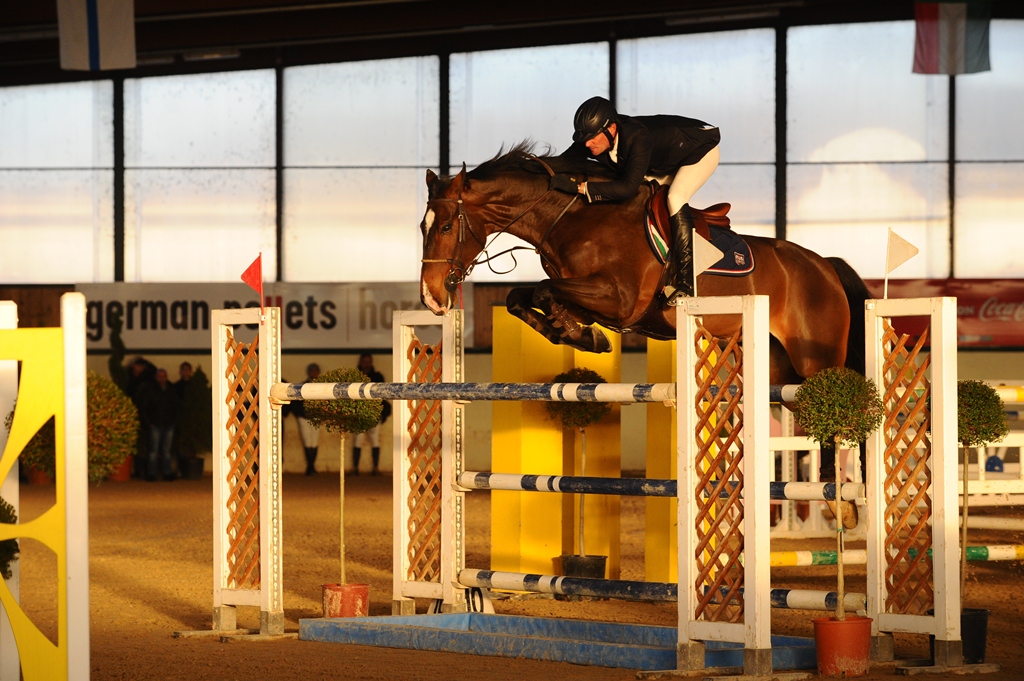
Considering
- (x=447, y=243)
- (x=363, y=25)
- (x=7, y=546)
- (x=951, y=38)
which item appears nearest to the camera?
(x=7, y=546)

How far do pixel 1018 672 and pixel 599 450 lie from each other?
2449 millimetres

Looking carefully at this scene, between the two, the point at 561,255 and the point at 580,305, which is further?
the point at 561,255

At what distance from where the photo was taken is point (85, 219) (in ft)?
49.6

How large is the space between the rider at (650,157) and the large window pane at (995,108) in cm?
1018

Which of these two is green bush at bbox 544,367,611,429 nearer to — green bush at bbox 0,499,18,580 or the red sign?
green bush at bbox 0,499,18,580

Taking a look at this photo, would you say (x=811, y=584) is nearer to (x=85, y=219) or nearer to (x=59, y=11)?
(x=59, y=11)

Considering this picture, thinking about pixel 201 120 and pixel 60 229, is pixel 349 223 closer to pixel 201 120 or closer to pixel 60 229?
pixel 201 120

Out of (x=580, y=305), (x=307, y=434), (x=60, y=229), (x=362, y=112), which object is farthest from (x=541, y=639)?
(x=60, y=229)

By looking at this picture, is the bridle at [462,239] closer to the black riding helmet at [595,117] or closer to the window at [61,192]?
the black riding helmet at [595,117]

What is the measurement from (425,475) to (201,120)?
1066 centimetres

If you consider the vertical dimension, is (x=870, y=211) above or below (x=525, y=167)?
above

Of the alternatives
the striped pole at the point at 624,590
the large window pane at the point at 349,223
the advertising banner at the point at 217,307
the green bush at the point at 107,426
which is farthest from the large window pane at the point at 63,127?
the green bush at the point at 107,426

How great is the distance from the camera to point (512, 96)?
14961mm

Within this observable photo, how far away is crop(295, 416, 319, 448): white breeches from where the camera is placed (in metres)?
14.5
